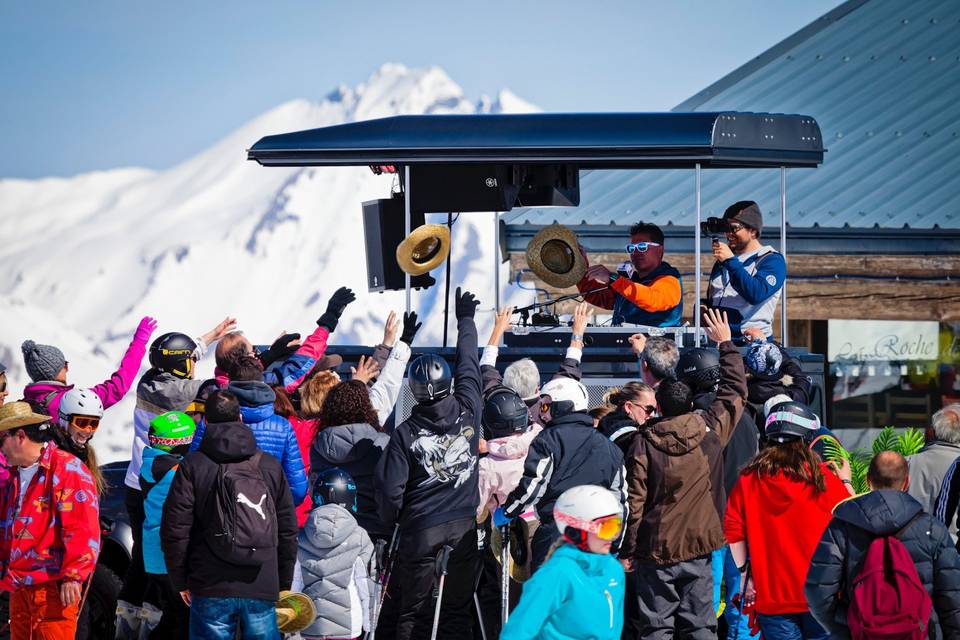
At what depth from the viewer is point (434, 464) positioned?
20.6ft

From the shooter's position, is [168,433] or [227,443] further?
[168,433]

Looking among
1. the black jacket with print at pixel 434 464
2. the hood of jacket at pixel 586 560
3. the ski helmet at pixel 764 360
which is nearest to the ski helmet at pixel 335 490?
the black jacket with print at pixel 434 464

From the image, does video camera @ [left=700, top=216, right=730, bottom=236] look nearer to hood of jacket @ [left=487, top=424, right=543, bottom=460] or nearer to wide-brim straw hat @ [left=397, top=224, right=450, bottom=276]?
wide-brim straw hat @ [left=397, top=224, right=450, bottom=276]

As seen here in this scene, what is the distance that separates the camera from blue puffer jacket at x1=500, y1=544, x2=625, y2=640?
14.3ft

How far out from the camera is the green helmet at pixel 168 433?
6.34 metres

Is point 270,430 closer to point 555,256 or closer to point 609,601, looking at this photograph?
point 609,601

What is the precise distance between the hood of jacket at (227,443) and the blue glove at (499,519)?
59.7 inches

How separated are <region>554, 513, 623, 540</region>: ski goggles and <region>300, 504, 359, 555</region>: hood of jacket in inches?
75.3

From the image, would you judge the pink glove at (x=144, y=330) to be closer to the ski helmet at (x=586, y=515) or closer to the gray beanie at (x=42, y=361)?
the gray beanie at (x=42, y=361)

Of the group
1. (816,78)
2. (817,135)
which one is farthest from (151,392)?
(816,78)

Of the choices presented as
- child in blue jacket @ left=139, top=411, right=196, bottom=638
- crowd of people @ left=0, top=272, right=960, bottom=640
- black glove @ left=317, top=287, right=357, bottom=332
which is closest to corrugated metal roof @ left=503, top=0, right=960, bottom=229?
black glove @ left=317, top=287, right=357, bottom=332

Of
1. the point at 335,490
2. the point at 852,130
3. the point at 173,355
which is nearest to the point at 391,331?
the point at 173,355

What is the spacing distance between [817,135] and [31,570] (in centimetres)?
594

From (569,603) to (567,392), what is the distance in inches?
80.0
